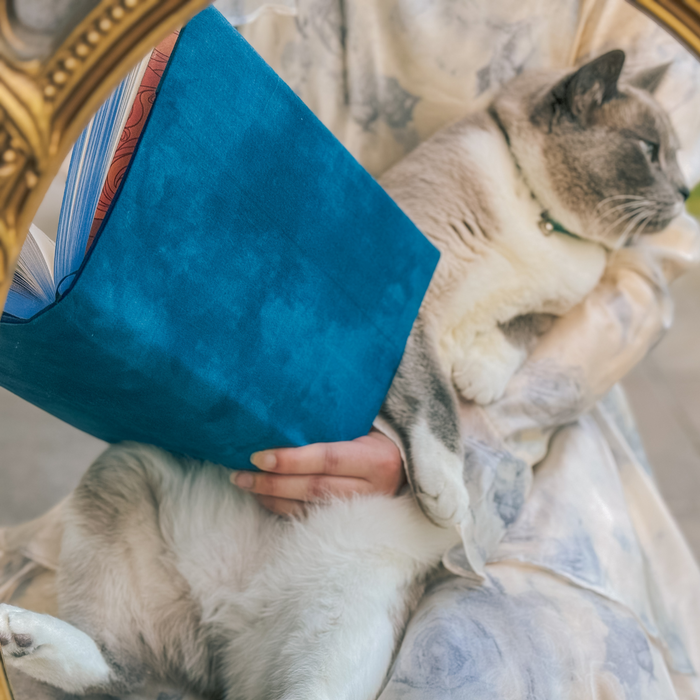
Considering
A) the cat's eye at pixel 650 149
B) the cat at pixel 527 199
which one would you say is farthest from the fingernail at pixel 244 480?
the cat's eye at pixel 650 149

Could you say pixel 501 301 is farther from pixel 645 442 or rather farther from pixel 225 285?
pixel 645 442

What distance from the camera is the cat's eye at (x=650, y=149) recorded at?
0.82 meters

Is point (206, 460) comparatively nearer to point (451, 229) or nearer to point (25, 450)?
point (451, 229)

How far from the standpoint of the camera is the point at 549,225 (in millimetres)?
826

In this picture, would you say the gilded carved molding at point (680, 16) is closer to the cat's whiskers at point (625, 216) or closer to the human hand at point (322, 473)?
the human hand at point (322, 473)

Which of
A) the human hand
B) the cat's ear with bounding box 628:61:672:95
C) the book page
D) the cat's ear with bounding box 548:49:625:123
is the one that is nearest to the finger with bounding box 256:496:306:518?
the human hand

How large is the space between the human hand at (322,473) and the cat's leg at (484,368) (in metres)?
0.16

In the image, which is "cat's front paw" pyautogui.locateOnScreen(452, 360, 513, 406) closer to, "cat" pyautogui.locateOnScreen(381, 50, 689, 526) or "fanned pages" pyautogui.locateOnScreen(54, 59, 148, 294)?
"cat" pyautogui.locateOnScreen(381, 50, 689, 526)

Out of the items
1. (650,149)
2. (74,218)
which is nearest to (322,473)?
(74,218)

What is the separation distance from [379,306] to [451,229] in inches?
9.9

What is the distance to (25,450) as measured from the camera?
4.71 feet

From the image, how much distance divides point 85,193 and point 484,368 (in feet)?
1.77

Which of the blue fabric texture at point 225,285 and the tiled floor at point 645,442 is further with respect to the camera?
the tiled floor at point 645,442

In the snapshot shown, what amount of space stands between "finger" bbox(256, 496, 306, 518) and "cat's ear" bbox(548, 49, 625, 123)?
0.66 meters
